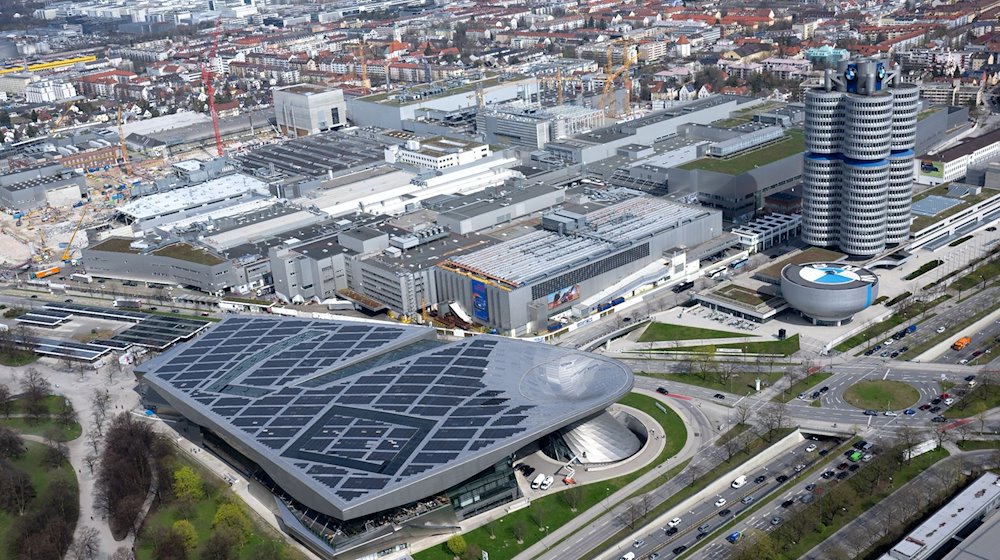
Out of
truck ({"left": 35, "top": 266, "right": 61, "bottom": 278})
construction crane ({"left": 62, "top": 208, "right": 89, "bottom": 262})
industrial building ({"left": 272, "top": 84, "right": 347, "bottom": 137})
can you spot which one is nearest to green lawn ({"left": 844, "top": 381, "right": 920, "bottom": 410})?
truck ({"left": 35, "top": 266, "right": 61, "bottom": 278})

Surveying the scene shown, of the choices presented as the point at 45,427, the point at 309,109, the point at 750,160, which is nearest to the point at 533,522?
the point at 45,427

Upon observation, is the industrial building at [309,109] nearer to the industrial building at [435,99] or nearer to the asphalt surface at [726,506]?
the industrial building at [435,99]

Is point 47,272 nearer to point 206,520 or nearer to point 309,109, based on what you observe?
point 309,109

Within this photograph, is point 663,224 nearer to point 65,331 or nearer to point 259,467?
point 259,467

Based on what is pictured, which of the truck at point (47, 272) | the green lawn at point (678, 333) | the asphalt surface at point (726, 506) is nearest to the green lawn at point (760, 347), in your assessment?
the green lawn at point (678, 333)

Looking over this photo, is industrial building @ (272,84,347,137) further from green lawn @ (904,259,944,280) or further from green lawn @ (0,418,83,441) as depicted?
green lawn @ (904,259,944,280)
